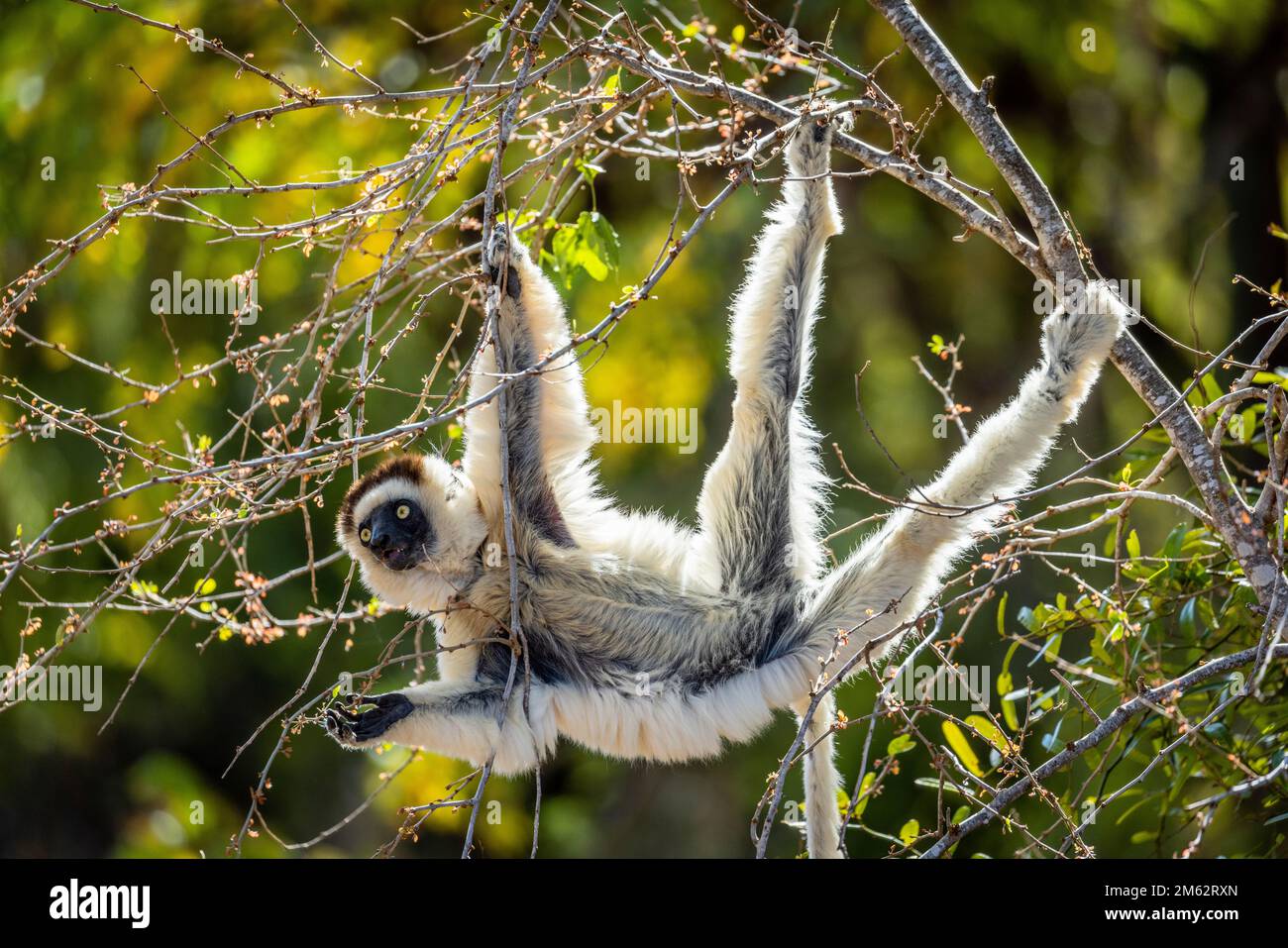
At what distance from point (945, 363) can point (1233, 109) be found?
9.83 ft

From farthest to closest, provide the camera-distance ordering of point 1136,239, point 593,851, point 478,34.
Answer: point 593,851, point 1136,239, point 478,34

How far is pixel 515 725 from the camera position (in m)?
4.43

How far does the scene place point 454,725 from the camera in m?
4.43

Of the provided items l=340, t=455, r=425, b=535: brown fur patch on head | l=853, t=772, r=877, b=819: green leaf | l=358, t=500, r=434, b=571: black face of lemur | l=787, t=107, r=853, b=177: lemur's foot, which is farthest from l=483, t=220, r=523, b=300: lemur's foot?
l=853, t=772, r=877, b=819: green leaf

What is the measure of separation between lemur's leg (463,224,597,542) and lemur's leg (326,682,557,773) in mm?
788

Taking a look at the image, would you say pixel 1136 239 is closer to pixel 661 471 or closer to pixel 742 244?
pixel 742 244

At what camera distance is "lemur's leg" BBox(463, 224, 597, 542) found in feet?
15.0

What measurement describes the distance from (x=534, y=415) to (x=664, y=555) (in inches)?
31.4

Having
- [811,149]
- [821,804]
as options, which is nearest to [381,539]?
[821,804]

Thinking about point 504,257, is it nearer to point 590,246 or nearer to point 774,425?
point 590,246

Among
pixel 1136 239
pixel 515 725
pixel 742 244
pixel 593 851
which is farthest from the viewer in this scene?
pixel 593 851

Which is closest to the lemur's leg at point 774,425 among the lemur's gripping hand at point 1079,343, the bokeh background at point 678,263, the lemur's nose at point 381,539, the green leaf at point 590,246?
the green leaf at point 590,246

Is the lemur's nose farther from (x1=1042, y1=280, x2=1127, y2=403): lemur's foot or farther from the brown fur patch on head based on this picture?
(x1=1042, y1=280, x2=1127, y2=403): lemur's foot

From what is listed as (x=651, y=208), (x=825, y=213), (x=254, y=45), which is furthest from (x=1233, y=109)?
(x=254, y=45)
